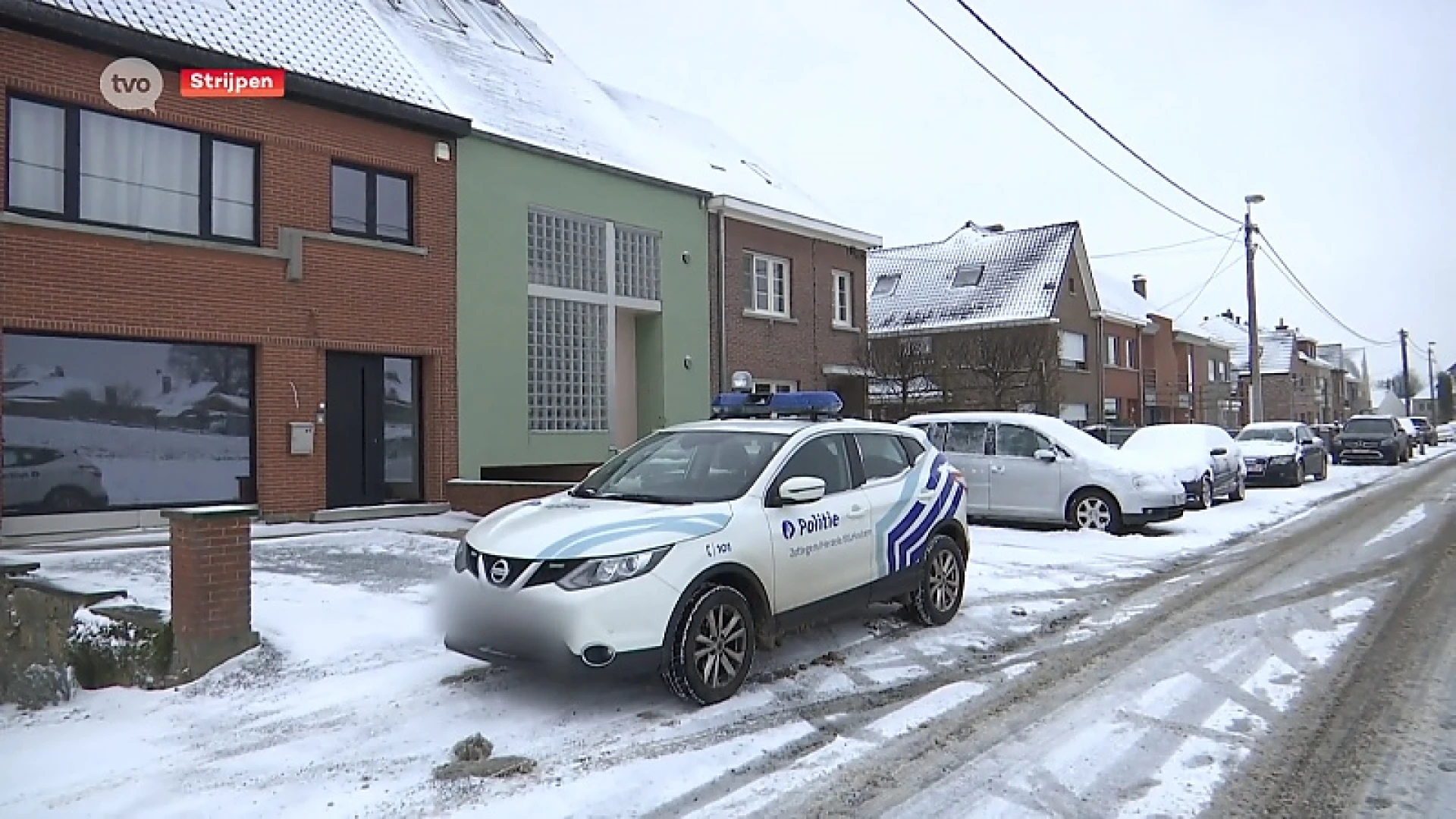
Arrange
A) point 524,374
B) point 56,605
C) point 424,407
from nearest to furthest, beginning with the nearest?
1. point 56,605
2. point 424,407
3. point 524,374

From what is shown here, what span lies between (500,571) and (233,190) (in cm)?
914

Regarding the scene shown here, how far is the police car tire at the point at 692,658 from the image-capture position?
212 inches

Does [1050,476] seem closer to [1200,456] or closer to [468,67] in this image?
[1200,456]

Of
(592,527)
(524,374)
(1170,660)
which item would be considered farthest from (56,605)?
(524,374)

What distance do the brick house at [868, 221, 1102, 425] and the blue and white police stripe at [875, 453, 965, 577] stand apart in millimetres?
15105

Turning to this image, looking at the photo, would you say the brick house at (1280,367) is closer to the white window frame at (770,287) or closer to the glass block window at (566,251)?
the white window frame at (770,287)

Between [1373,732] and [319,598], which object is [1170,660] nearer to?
[1373,732]

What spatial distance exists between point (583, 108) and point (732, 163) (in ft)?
A: 16.2

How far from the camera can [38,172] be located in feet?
35.3

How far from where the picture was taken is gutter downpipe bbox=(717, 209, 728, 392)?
19.2 metres

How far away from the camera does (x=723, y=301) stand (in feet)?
63.2

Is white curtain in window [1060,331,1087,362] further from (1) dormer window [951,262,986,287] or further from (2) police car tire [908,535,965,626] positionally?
(2) police car tire [908,535,965,626]

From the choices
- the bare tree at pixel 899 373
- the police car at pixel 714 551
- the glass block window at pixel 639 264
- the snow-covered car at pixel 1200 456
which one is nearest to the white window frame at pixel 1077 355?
the bare tree at pixel 899 373

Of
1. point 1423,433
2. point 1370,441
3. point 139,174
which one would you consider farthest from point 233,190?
point 1423,433
